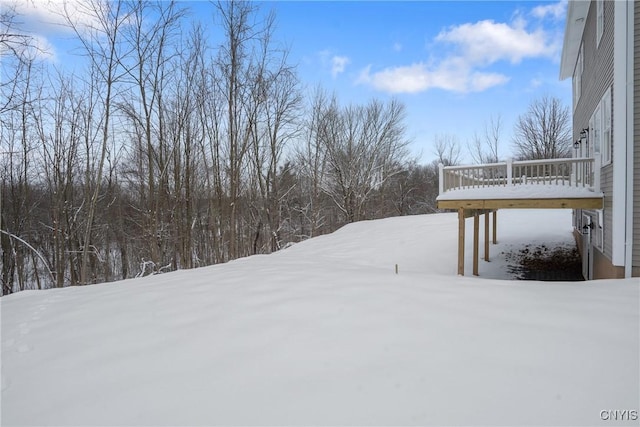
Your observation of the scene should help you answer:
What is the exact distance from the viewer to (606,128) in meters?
6.16

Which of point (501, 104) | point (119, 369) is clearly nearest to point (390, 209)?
point (501, 104)

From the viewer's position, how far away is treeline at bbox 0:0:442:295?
10.4 m

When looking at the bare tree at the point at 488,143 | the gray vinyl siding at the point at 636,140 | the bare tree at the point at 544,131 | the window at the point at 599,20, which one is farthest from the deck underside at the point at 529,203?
the bare tree at the point at 544,131

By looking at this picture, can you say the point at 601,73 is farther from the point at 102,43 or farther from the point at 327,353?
the point at 102,43

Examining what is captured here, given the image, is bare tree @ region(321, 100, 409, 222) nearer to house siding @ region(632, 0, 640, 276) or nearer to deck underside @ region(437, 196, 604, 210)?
deck underside @ region(437, 196, 604, 210)

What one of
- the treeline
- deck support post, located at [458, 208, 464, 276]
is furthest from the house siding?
the treeline

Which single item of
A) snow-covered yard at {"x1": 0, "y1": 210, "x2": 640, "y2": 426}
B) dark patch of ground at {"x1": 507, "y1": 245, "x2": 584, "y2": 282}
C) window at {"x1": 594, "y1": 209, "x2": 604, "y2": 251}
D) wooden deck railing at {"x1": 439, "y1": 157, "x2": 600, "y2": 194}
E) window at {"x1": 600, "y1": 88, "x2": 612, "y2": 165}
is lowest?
dark patch of ground at {"x1": 507, "y1": 245, "x2": 584, "y2": 282}

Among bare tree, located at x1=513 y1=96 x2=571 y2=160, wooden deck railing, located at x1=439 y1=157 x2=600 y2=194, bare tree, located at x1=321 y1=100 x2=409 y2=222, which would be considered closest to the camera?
wooden deck railing, located at x1=439 y1=157 x2=600 y2=194

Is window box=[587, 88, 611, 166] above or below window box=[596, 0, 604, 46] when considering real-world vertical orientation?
below

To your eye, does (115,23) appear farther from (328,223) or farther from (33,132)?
(328,223)

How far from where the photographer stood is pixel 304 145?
20.3m

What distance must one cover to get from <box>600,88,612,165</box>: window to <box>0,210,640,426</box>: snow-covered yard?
2974 mm

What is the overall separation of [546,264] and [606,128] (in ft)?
16.7

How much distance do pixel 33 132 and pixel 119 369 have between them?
41.1 feet
